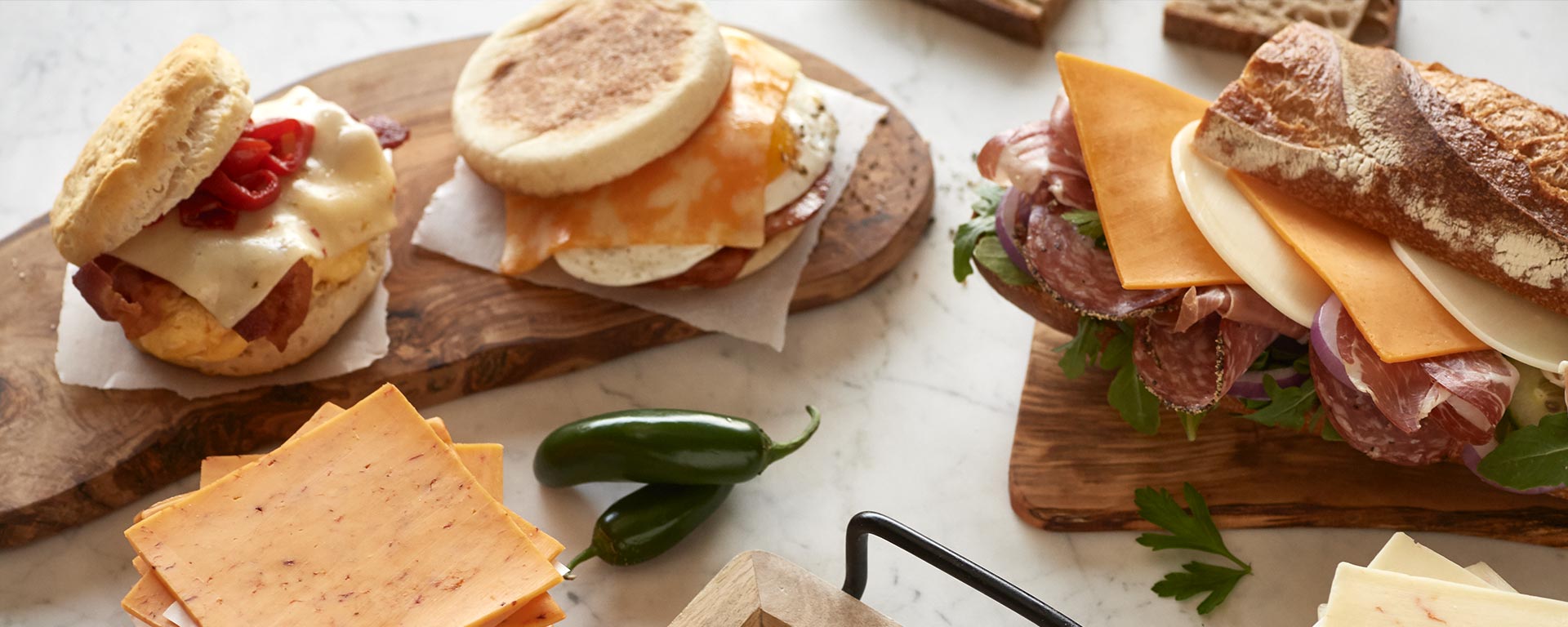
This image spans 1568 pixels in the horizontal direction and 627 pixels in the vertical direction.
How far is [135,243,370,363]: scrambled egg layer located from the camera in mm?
2686

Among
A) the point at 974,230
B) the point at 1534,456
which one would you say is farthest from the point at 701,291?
the point at 1534,456

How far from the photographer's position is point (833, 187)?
128 inches

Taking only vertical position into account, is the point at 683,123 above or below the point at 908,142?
above

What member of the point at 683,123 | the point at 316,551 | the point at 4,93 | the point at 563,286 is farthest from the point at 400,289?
the point at 4,93

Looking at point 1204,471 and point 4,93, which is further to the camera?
point 4,93

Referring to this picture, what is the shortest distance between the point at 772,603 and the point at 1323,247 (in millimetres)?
1213

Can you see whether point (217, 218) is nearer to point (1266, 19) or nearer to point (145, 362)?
point (145, 362)

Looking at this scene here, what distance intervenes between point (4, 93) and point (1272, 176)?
3.67 metres

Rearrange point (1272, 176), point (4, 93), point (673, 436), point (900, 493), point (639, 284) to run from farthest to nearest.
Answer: point (4, 93) → point (639, 284) → point (900, 493) → point (673, 436) → point (1272, 176)

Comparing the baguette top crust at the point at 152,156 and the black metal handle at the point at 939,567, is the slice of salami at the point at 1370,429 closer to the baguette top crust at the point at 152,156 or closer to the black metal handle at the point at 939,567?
the black metal handle at the point at 939,567

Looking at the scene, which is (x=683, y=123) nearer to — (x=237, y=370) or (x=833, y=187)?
(x=833, y=187)

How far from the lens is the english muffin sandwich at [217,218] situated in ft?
8.39

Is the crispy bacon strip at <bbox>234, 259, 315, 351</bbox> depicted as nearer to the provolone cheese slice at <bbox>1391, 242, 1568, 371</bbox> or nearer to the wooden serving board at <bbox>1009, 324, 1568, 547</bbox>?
the wooden serving board at <bbox>1009, 324, 1568, 547</bbox>

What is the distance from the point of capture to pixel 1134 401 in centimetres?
265
